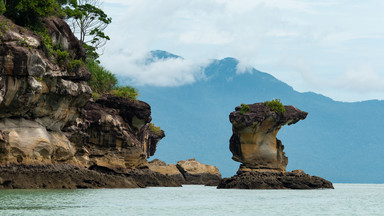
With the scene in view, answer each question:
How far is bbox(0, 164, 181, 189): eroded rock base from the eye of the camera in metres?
46.3

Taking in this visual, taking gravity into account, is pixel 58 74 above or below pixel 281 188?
above

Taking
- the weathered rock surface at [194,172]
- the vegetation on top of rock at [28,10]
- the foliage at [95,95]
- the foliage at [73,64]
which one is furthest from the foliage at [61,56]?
the weathered rock surface at [194,172]

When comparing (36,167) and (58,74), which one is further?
(58,74)

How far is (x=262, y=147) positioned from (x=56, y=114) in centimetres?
3409

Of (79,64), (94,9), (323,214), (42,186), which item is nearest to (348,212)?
(323,214)

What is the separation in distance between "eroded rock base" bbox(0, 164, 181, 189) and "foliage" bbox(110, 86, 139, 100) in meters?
11.4

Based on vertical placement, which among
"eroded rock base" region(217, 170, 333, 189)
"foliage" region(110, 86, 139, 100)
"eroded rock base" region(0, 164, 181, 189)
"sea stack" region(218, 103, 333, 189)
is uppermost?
"foliage" region(110, 86, 139, 100)

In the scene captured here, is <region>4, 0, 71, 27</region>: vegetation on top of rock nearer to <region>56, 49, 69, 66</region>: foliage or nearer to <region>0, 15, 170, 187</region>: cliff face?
<region>0, 15, 170, 187</region>: cliff face

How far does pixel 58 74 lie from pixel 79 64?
4.62 meters

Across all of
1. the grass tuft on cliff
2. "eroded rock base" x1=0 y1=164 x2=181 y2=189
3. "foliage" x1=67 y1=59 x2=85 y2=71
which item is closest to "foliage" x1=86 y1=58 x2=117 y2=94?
the grass tuft on cliff

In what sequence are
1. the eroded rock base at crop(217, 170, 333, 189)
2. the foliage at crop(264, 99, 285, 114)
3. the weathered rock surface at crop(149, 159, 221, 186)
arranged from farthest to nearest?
the weathered rock surface at crop(149, 159, 221, 186) → the foliage at crop(264, 99, 285, 114) → the eroded rock base at crop(217, 170, 333, 189)

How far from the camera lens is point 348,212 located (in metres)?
41.1

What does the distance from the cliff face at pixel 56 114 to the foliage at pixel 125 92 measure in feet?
5.37

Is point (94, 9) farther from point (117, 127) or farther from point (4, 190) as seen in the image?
point (4, 190)
